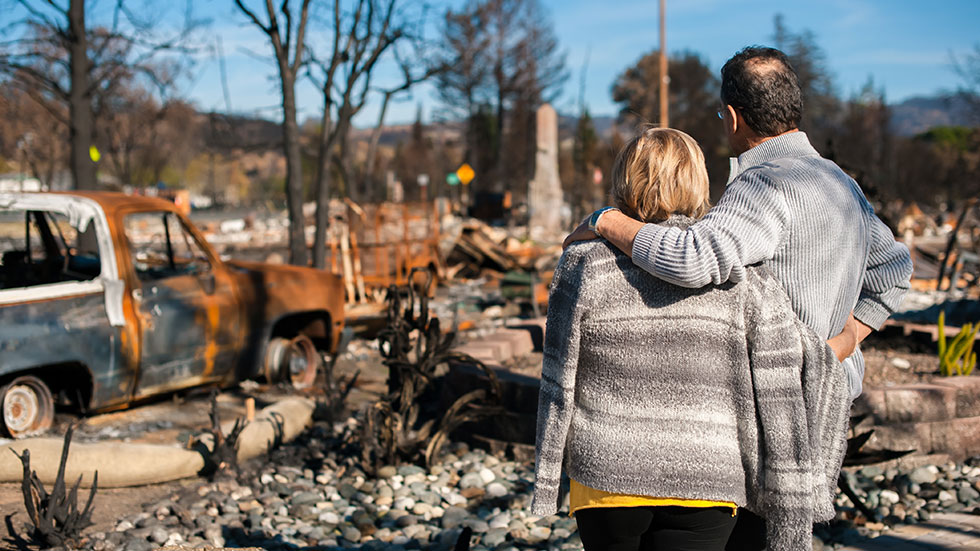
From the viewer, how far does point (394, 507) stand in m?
4.77

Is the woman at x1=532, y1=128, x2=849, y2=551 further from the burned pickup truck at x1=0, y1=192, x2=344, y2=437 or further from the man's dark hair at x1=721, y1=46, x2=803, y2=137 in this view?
the burned pickup truck at x1=0, y1=192, x2=344, y2=437

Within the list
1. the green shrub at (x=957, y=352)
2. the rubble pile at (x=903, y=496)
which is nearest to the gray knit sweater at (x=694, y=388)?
the rubble pile at (x=903, y=496)

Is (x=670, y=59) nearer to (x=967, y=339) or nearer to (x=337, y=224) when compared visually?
(x=337, y=224)

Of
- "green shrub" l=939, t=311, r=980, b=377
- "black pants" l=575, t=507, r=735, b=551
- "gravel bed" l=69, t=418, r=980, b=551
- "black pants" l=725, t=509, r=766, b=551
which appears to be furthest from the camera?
"green shrub" l=939, t=311, r=980, b=377

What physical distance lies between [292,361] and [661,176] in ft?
19.9

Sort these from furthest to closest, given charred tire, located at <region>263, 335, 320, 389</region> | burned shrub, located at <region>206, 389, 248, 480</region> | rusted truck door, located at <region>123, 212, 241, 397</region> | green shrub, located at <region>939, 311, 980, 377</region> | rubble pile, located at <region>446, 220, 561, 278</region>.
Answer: rubble pile, located at <region>446, 220, 561, 278</region>, charred tire, located at <region>263, 335, 320, 389</region>, rusted truck door, located at <region>123, 212, 241, 397</region>, green shrub, located at <region>939, 311, 980, 377</region>, burned shrub, located at <region>206, 389, 248, 480</region>

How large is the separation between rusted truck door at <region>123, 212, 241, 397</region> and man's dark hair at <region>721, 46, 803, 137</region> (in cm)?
485

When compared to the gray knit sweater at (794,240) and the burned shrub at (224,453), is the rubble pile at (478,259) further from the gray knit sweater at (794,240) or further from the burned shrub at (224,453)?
the gray knit sweater at (794,240)

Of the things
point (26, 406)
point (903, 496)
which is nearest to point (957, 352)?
point (903, 496)

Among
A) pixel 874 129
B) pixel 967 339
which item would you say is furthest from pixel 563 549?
pixel 874 129

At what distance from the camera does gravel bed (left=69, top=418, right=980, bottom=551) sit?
4203 millimetres

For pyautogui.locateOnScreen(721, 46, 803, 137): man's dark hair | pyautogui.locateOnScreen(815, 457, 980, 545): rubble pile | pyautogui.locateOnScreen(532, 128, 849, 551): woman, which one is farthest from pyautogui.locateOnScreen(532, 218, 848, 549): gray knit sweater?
pyautogui.locateOnScreen(815, 457, 980, 545): rubble pile

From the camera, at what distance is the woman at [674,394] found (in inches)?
78.7

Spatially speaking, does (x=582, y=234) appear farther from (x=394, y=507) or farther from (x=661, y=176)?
(x=394, y=507)
